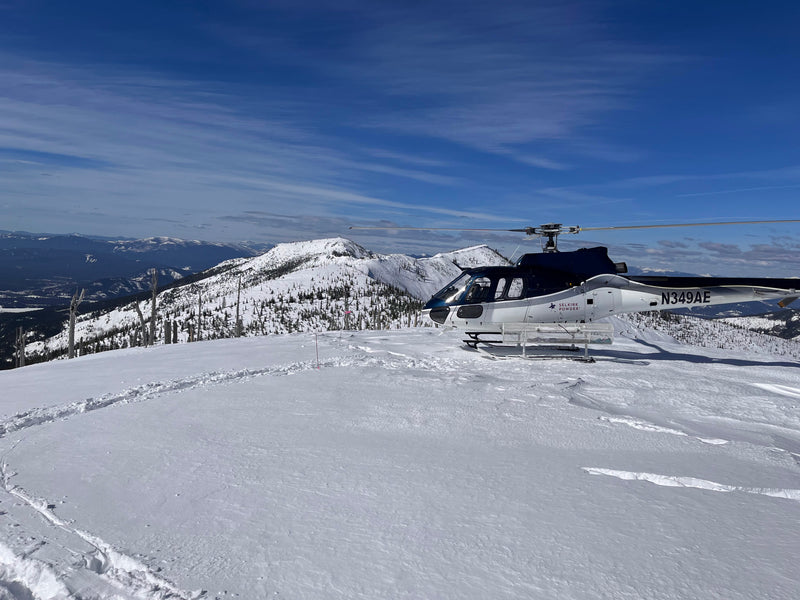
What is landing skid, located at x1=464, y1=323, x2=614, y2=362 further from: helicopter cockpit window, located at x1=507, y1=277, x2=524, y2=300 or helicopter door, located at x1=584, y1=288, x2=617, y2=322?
helicopter cockpit window, located at x1=507, y1=277, x2=524, y2=300

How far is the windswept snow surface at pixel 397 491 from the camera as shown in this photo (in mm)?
3447

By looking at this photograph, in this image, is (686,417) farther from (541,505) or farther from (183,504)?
(183,504)

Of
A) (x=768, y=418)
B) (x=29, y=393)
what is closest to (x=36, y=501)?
(x=29, y=393)

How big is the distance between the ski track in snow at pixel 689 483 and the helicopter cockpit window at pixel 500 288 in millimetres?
10254

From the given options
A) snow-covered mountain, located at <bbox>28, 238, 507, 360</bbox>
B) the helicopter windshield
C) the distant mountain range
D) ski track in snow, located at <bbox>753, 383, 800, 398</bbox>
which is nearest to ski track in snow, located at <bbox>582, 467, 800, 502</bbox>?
ski track in snow, located at <bbox>753, 383, 800, 398</bbox>

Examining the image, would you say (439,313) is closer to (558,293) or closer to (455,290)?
(455,290)

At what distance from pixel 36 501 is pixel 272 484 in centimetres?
217

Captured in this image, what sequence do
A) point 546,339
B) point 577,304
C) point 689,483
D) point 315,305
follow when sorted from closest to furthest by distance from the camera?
point 689,483 → point 546,339 → point 577,304 → point 315,305

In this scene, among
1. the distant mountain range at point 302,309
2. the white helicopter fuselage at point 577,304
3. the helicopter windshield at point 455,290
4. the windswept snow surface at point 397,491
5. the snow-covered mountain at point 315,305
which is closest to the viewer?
the windswept snow surface at point 397,491

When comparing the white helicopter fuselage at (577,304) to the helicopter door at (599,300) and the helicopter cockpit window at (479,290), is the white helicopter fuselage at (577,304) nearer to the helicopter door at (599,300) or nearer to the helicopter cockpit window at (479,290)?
the helicopter door at (599,300)

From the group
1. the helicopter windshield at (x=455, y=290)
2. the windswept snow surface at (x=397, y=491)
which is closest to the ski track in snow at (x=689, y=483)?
the windswept snow surface at (x=397, y=491)

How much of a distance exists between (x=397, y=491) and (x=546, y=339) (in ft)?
35.4

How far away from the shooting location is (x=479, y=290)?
1578 cm

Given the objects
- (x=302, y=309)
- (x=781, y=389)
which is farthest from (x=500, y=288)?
(x=302, y=309)
